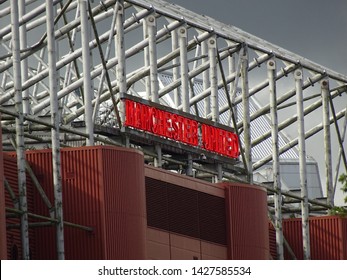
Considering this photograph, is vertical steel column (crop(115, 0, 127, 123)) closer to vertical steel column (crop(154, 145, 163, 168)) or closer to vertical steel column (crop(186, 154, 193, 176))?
vertical steel column (crop(154, 145, 163, 168))

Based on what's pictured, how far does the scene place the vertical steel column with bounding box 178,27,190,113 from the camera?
113 metres

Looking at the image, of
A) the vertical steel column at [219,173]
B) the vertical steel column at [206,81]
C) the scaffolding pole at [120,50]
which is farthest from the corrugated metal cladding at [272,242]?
the scaffolding pole at [120,50]

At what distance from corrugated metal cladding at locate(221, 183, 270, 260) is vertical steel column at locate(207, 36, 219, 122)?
17.9 feet

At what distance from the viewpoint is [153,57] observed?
109875mm

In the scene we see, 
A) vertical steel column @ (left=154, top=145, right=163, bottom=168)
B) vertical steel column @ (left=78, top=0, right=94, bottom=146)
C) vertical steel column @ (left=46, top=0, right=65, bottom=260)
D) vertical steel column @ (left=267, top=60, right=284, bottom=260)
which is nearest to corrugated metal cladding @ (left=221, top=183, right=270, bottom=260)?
vertical steel column @ (left=154, top=145, right=163, bottom=168)

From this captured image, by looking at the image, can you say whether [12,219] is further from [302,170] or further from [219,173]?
[302,170]

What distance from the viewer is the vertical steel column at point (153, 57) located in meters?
110

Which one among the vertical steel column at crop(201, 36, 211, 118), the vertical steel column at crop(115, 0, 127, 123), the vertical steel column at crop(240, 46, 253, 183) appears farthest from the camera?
the vertical steel column at crop(201, 36, 211, 118)

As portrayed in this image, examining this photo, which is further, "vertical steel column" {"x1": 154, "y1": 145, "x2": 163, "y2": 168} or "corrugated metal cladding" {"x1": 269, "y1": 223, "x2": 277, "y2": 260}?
"corrugated metal cladding" {"x1": 269, "y1": 223, "x2": 277, "y2": 260}

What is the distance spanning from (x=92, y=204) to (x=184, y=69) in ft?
61.2

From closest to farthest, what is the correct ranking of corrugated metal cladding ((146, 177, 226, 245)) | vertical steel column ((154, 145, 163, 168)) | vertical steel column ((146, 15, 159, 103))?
1. corrugated metal cladding ((146, 177, 226, 245))
2. vertical steel column ((154, 145, 163, 168))
3. vertical steel column ((146, 15, 159, 103))

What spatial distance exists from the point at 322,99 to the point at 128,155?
108ft

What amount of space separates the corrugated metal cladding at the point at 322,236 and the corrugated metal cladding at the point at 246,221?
10225 millimetres

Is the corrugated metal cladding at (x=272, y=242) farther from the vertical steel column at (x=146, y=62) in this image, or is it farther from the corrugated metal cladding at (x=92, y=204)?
the corrugated metal cladding at (x=92, y=204)
